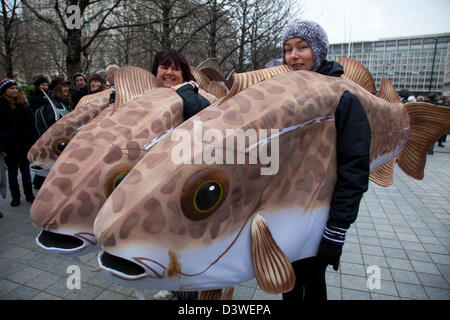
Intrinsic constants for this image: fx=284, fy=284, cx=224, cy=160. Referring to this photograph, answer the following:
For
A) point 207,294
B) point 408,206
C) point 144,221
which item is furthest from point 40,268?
point 408,206

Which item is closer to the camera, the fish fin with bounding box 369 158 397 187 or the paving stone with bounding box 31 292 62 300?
the fish fin with bounding box 369 158 397 187

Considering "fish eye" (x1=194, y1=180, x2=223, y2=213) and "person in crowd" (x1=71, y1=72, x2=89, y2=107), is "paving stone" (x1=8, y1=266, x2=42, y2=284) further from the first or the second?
"fish eye" (x1=194, y1=180, x2=223, y2=213)

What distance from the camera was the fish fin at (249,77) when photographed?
1.27 meters

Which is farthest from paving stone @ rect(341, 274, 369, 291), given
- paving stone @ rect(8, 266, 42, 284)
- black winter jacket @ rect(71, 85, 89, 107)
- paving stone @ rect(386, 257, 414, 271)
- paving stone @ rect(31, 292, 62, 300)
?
black winter jacket @ rect(71, 85, 89, 107)

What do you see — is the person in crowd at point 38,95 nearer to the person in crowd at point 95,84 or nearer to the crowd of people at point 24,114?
the crowd of people at point 24,114

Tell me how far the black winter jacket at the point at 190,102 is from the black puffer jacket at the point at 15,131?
14.9 feet

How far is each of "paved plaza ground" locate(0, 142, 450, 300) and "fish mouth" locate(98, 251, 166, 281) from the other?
218 centimetres

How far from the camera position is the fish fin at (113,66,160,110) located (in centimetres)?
191

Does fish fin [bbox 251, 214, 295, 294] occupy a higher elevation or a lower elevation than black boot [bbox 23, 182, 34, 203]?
higher

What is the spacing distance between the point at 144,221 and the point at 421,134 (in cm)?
211

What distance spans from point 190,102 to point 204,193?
3.11 ft

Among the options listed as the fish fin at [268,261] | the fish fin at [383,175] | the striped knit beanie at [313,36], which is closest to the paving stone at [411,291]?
the fish fin at [383,175]
